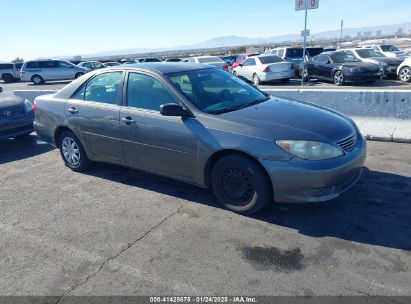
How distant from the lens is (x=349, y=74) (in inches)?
577

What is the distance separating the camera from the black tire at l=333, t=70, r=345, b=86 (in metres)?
15.1

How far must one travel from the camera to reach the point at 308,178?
352cm

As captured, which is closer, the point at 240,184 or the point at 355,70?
the point at 240,184

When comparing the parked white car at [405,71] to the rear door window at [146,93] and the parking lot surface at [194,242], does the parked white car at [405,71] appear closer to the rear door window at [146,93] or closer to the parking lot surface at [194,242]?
the parking lot surface at [194,242]

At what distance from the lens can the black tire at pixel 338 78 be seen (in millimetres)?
15094

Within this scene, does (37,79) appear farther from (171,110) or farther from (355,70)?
(171,110)

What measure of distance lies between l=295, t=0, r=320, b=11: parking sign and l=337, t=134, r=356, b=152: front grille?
1055 centimetres

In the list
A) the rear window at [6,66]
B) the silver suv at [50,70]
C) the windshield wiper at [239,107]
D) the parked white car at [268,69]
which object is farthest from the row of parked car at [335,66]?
the rear window at [6,66]

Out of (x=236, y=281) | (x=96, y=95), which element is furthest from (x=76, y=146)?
(x=236, y=281)

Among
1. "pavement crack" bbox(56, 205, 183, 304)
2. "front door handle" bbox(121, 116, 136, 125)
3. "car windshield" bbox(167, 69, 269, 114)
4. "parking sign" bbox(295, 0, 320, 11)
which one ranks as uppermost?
"parking sign" bbox(295, 0, 320, 11)

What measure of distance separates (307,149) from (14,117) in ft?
21.1

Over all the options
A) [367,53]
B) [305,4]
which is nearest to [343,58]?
[367,53]

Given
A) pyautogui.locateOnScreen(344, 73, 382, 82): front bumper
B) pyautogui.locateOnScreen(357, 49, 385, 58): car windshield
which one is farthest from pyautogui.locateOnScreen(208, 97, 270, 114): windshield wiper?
pyautogui.locateOnScreen(357, 49, 385, 58): car windshield

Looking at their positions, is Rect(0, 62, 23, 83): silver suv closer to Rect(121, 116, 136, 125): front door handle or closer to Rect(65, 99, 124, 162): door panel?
Rect(65, 99, 124, 162): door panel
